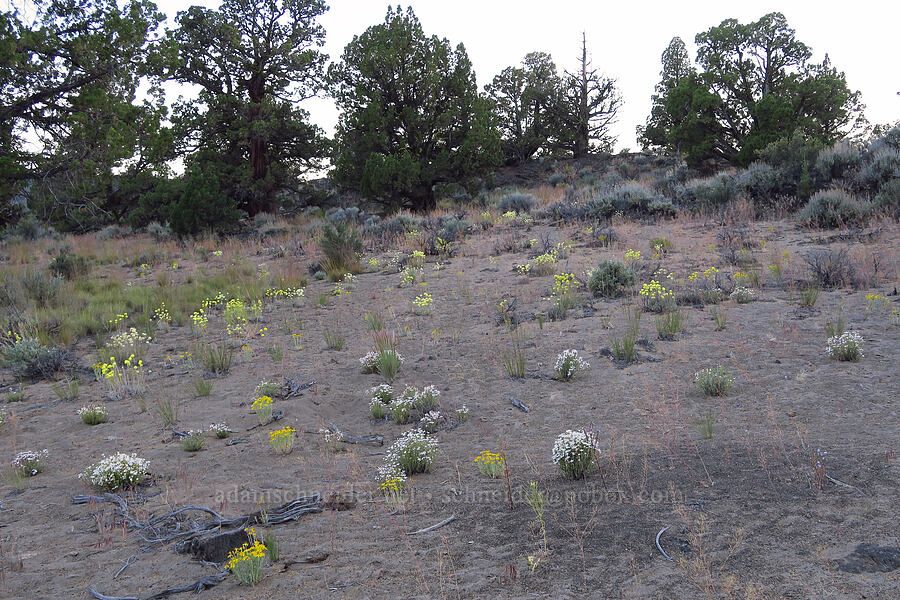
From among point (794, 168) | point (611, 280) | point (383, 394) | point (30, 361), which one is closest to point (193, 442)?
point (383, 394)

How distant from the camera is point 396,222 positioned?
17625mm

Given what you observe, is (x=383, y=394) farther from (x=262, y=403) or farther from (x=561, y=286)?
(x=561, y=286)

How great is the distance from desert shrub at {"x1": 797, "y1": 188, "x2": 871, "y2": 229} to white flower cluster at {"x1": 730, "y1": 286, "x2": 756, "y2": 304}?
4.81 meters

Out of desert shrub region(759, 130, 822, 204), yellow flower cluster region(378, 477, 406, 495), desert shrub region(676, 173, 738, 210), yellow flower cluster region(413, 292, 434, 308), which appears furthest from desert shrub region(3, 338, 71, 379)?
desert shrub region(759, 130, 822, 204)

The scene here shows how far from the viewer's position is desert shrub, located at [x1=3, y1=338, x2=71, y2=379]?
737 centimetres

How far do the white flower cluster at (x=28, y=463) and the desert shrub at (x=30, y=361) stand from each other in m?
2.85

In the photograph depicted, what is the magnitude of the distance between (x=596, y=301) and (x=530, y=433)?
4.09 m

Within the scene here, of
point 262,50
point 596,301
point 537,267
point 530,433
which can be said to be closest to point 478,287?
point 537,267

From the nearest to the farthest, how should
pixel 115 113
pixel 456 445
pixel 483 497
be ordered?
pixel 483 497, pixel 456 445, pixel 115 113

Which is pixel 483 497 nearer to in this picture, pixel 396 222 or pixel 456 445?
pixel 456 445

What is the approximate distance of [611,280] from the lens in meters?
8.87

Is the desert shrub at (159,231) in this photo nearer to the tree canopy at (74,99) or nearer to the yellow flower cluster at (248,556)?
the tree canopy at (74,99)

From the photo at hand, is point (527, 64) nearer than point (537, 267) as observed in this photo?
No

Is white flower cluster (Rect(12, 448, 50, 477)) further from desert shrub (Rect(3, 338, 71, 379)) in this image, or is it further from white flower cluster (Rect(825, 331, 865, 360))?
white flower cluster (Rect(825, 331, 865, 360))
